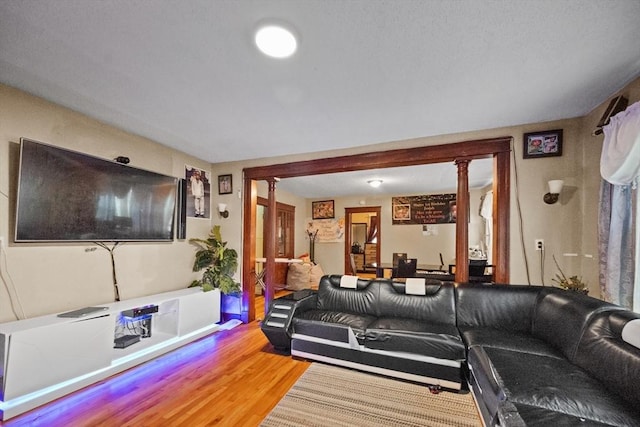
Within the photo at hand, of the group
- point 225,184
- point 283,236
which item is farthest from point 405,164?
point 283,236

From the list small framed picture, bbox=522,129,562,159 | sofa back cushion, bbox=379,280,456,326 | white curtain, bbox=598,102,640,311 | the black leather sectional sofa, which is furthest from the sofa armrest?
small framed picture, bbox=522,129,562,159

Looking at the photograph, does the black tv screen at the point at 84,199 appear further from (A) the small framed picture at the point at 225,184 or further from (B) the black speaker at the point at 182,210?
(A) the small framed picture at the point at 225,184

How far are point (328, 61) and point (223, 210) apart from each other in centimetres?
294

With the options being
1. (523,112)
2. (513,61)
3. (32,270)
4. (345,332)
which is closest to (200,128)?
(32,270)

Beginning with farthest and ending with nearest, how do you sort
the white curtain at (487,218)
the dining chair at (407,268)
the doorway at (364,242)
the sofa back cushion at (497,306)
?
the doorway at (364,242), the white curtain at (487,218), the dining chair at (407,268), the sofa back cushion at (497,306)

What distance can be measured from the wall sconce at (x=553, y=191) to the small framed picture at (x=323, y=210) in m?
5.20

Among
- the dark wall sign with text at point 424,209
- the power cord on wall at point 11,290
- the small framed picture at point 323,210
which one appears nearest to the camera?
the power cord on wall at point 11,290

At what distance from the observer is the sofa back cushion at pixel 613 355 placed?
134 cm

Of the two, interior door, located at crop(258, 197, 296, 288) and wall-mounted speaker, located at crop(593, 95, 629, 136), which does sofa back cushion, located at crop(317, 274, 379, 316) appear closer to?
wall-mounted speaker, located at crop(593, 95, 629, 136)

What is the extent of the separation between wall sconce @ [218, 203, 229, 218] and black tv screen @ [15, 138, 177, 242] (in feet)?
2.57

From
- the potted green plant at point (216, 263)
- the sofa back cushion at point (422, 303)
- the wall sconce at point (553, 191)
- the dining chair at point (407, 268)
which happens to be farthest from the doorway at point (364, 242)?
the wall sconce at point (553, 191)

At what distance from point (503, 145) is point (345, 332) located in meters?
2.53

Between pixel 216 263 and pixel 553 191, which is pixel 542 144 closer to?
pixel 553 191

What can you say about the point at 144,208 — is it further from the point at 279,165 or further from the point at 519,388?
the point at 519,388
